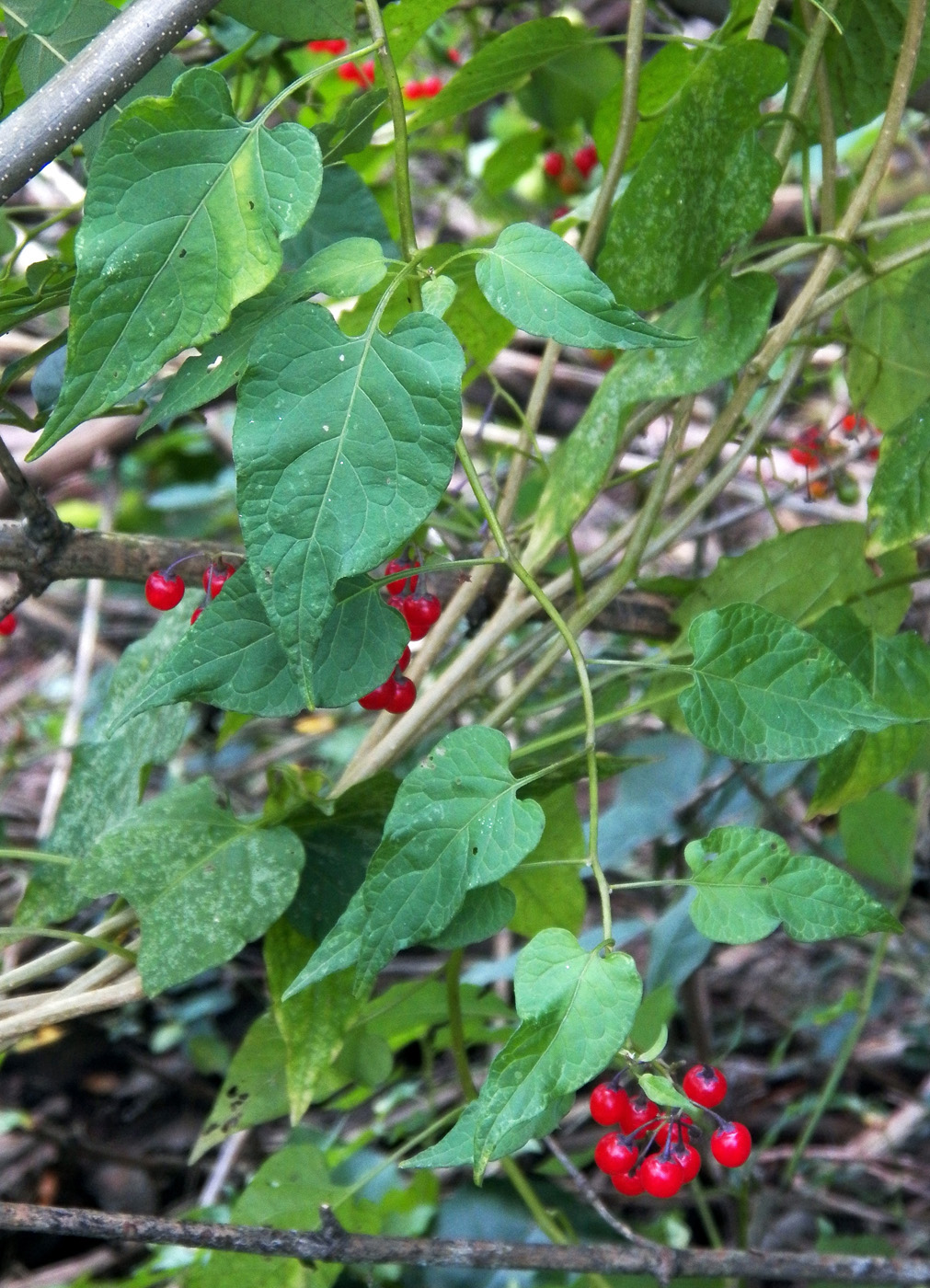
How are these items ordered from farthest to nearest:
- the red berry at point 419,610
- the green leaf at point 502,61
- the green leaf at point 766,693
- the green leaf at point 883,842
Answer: the green leaf at point 883,842
the green leaf at point 502,61
the red berry at point 419,610
the green leaf at point 766,693

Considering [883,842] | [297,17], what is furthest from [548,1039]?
[883,842]

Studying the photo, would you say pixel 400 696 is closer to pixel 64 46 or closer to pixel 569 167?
pixel 64 46

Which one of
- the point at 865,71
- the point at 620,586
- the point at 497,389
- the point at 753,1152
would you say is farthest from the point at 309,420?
the point at 753,1152

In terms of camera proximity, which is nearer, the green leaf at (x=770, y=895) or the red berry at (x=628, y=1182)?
the green leaf at (x=770, y=895)

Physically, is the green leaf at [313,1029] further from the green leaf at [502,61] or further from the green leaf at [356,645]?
the green leaf at [502,61]

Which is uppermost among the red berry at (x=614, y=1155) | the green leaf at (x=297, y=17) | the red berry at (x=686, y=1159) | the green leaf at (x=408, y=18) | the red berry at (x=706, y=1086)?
the green leaf at (x=297, y=17)

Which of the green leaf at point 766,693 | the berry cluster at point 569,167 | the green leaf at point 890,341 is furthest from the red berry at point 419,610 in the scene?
the berry cluster at point 569,167

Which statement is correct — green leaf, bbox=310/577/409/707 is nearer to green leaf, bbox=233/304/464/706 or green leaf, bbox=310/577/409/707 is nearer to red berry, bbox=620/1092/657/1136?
green leaf, bbox=233/304/464/706
